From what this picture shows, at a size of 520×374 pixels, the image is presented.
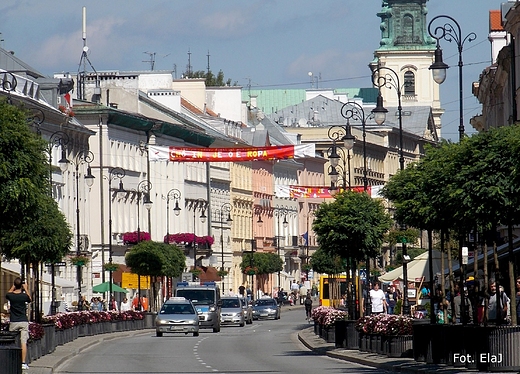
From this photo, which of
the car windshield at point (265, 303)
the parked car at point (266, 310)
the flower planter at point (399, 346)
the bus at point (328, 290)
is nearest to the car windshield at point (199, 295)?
the parked car at point (266, 310)

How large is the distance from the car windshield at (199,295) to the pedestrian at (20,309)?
40.6 metres

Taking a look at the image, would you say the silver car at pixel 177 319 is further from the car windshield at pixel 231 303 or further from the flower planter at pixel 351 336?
the flower planter at pixel 351 336

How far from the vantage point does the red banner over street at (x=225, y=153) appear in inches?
2603

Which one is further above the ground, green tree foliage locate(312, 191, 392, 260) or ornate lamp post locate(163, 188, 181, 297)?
ornate lamp post locate(163, 188, 181, 297)

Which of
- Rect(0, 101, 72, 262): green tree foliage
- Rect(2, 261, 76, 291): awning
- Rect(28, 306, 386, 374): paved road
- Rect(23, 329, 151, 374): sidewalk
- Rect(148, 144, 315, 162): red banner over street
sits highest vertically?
Rect(148, 144, 315, 162): red banner over street

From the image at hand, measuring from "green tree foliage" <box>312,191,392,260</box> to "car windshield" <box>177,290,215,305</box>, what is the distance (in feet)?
79.6

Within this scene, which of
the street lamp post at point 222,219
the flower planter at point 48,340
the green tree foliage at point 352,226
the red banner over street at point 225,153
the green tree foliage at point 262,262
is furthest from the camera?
the green tree foliage at point 262,262

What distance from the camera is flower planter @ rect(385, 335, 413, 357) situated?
3588 centimetres

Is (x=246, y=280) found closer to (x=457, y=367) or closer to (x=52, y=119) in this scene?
(x=52, y=119)

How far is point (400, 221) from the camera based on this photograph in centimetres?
3869

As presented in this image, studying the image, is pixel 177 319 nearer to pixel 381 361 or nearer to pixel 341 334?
pixel 341 334

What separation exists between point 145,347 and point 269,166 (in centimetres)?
10397

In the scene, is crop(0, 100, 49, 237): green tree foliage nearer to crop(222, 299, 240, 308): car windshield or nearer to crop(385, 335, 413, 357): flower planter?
crop(385, 335, 413, 357): flower planter

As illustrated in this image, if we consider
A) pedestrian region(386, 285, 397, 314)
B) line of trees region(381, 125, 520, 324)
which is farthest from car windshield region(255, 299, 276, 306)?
line of trees region(381, 125, 520, 324)
